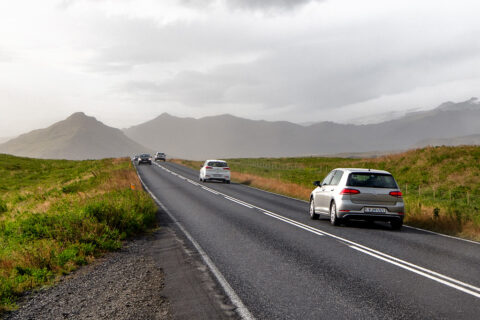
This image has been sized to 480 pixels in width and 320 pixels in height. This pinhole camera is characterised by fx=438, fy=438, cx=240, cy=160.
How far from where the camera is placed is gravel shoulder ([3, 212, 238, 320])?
16.7 ft

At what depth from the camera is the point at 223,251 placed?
29.1 ft

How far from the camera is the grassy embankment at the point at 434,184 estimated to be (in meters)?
13.5

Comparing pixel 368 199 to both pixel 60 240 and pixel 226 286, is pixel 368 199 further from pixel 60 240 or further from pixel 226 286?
pixel 60 240

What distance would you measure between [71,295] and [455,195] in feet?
89.3

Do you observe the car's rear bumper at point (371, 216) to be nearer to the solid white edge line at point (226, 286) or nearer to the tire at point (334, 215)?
the tire at point (334, 215)

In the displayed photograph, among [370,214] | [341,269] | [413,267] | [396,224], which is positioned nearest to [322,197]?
[370,214]

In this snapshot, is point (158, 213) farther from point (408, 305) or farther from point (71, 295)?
point (408, 305)

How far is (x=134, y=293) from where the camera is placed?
5918mm

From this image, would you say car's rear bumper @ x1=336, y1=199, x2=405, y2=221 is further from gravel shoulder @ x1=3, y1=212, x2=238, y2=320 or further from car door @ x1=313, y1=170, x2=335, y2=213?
gravel shoulder @ x1=3, y1=212, x2=238, y2=320

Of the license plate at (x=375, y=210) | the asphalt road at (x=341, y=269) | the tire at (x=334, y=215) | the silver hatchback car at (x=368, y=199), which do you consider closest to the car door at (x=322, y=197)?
the tire at (x=334, y=215)

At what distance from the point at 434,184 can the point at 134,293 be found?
32.6 metres

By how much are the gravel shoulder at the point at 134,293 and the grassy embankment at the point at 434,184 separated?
27.7ft

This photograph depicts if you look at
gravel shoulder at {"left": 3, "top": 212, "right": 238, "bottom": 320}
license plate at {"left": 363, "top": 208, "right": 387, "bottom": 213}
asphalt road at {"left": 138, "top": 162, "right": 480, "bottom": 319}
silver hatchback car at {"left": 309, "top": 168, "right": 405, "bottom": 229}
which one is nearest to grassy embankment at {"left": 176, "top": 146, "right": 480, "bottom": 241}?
asphalt road at {"left": 138, "top": 162, "right": 480, "bottom": 319}

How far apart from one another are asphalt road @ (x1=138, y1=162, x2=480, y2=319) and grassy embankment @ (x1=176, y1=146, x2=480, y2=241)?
4.19ft
